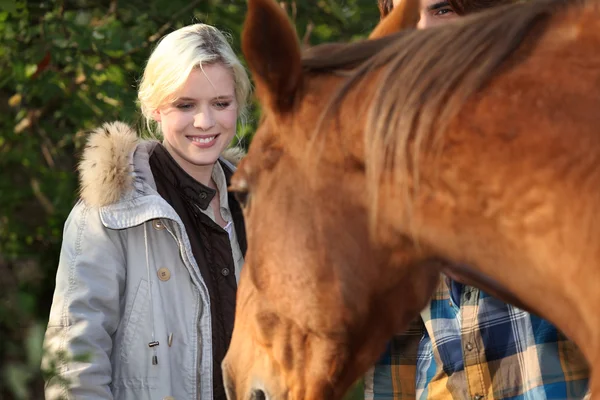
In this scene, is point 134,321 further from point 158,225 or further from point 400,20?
point 400,20

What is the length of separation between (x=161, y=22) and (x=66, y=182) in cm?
128

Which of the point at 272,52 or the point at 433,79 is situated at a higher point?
the point at 272,52

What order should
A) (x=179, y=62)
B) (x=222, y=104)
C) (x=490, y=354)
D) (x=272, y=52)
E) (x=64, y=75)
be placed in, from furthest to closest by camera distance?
1. (x=64, y=75)
2. (x=222, y=104)
3. (x=179, y=62)
4. (x=490, y=354)
5. (x=272, y=52)

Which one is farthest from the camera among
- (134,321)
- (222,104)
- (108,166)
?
(222,104)

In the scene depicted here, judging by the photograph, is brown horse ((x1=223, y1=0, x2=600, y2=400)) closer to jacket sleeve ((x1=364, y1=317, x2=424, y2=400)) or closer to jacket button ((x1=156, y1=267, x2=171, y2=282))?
jacket sleeve ((x1=364, y1=317, x2=424, y2=400))

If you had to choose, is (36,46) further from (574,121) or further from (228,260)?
(574,121)

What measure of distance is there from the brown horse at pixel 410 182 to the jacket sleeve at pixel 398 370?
69 cm

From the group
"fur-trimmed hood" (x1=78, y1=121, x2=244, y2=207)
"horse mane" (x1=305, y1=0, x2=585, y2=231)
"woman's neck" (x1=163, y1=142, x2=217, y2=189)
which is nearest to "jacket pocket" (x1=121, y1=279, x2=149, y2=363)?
"fur-trimmed hood" (x1=78, y1=121, x2=244, y2=207)

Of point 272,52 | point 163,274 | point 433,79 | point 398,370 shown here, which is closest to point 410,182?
point 433,79

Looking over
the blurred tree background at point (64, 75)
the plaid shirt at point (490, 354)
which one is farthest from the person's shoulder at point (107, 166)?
the blurred tree background at point (64, 75)

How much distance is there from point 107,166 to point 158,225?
11.0 inches

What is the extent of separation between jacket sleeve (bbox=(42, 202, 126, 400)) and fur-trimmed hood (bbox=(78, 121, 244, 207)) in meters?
0.09

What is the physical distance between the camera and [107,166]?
296 centimetres

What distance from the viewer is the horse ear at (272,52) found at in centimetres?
178
